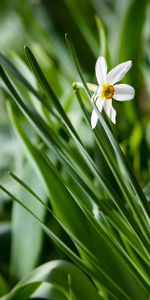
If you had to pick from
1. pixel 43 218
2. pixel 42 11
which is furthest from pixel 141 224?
pixel 42 11

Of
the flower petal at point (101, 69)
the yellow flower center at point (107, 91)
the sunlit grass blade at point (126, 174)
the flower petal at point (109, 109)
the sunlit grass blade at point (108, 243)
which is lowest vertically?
the sunlit grass blade at point (108, 243)

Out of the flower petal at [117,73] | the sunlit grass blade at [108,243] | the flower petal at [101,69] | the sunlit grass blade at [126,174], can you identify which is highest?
the flower petal at [101,69]

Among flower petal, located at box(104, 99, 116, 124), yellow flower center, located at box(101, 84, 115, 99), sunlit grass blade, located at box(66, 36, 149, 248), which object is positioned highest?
yellow flower center, located at box(101, 84, 115, 99)

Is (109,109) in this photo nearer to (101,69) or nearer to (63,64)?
(101,69)

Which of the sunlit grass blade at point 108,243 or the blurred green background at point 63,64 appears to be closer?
the sunlit grass blade at point 108,243

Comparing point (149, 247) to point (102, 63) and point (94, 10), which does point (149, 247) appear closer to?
point (102, 63)

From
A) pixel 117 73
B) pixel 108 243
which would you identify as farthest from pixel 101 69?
pixel 108 243

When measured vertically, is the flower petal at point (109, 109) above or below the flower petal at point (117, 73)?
below
